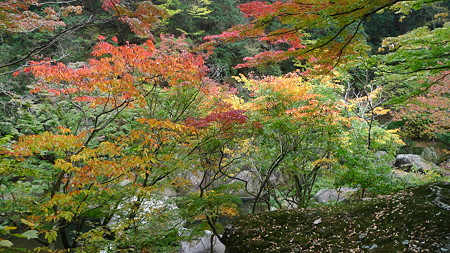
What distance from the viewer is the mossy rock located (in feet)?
9.38

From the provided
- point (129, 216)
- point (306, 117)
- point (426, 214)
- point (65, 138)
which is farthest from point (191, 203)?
point (426, 214)

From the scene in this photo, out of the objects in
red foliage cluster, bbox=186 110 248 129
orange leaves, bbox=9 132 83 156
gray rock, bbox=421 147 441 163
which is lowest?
gray rock, bbox=421 147 441 163

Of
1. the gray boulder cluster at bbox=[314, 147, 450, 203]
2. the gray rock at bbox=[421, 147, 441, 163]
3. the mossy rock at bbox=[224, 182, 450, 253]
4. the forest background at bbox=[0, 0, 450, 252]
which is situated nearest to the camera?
the mossy rock at bbox=[224, 182, 450, 253]

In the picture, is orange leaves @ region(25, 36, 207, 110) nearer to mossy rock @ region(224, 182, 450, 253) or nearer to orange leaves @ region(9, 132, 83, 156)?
orange leaves @ region(9, 132, 83, 156)

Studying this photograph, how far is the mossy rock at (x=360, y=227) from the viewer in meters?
2.86

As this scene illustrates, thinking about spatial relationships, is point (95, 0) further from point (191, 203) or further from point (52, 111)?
point (191, 203)

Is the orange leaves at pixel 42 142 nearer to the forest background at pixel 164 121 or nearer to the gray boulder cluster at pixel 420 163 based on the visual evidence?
the forest background at pixel 164 121

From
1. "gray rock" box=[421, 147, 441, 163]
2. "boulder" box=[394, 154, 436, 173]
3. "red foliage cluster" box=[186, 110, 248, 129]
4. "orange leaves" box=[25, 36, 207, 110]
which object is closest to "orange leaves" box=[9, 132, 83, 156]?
"orange leaves" box=[25, 36, 207, 110]

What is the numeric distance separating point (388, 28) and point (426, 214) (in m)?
24.9

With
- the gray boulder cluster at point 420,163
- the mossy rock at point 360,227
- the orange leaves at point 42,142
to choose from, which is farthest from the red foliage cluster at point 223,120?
the gray boulder cluster at point 420,163

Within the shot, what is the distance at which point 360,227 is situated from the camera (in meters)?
3.41

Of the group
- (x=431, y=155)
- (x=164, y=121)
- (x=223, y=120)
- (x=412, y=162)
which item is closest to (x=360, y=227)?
(x=223, y=120)

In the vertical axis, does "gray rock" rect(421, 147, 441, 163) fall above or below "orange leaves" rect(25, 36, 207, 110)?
below

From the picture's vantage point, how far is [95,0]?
18.3 meters
